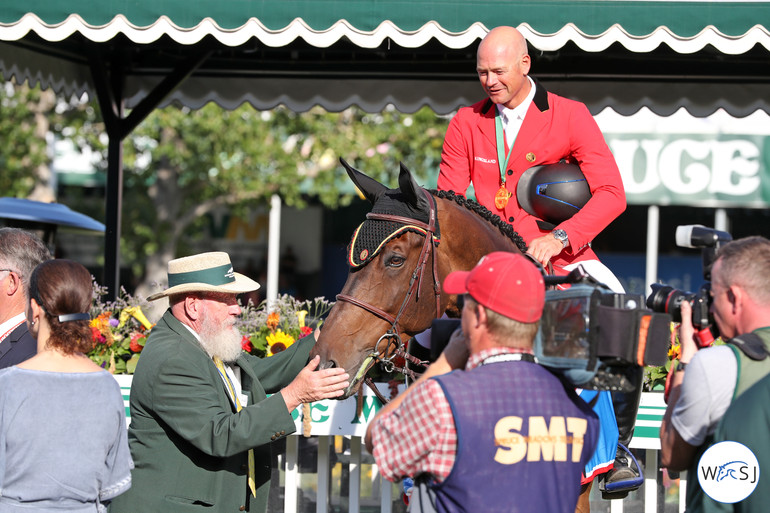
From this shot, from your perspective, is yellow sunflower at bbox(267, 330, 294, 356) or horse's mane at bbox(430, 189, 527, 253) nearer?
horse's mane at bbox(430, 189, 527, 253)

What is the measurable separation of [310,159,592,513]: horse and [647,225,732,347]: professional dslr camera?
3.01ft

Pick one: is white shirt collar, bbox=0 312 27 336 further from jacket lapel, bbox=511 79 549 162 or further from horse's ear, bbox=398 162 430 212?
jacket lapel, bbox=511 79 549 162

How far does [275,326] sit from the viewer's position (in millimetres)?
5301

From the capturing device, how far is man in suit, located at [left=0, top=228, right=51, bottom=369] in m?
3.56

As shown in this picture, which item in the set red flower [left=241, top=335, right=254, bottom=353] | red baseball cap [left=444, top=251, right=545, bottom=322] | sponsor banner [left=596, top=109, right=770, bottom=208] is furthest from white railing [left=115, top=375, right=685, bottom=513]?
sponsor banner [left=596, top=109, right=770, bottom=208]

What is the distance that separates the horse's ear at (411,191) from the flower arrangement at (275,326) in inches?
72.2

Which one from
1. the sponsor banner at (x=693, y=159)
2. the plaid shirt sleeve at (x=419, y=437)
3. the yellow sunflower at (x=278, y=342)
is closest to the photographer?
the plaid shirt sleeve at (x=419, y=437)

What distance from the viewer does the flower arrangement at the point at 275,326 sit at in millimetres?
5160

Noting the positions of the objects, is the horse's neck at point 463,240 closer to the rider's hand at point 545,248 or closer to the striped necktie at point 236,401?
the rider's hand at point 545,248

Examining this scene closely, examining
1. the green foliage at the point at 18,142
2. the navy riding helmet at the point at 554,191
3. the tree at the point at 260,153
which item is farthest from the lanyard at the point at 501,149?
the green foliage at the point at 18,142

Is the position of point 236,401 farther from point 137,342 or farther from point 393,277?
point 137,342

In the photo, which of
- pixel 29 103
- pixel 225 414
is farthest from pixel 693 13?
pixel 29 103

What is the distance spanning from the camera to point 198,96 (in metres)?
7.51

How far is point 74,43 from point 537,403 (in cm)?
559
